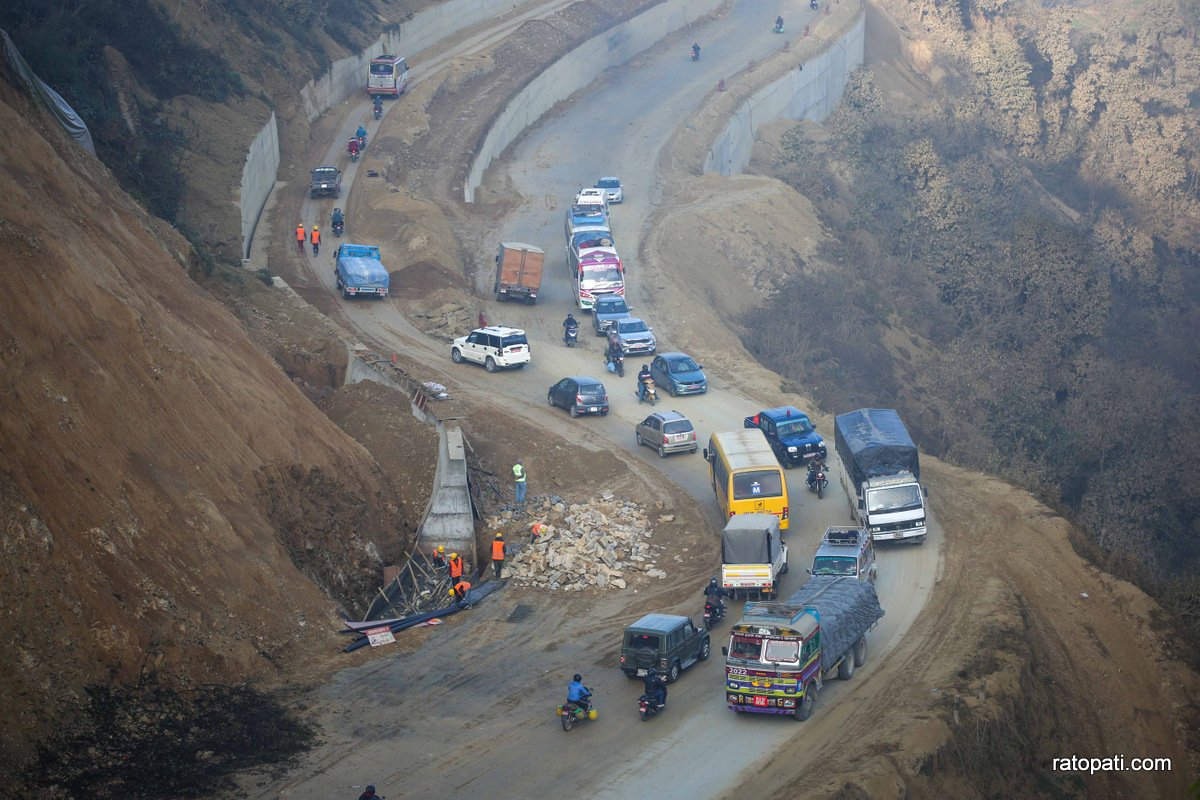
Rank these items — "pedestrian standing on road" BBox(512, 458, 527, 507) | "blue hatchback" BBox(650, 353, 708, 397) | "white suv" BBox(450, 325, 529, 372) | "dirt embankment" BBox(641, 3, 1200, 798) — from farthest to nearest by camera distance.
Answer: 1. "white suv" BBox(450, 325, 529, 372)
2. "blue hatchback" BBox(650, 353, 708, 397)
3. "pedestrian standing on road" BBox(512, 458, 527, 507)
4. "dirt embankment" BBox(641, 3, 1200, 798)

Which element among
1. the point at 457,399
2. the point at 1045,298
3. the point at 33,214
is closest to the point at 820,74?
the point at 1045,298

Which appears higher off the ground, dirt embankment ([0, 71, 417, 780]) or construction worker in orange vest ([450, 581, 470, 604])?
dirt embankment ([0, 71, 417, 780])

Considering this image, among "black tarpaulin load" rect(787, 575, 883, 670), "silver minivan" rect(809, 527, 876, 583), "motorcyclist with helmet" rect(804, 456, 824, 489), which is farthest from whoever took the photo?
"motorcyclist with helmet" rect(804, 456, 824, 489)

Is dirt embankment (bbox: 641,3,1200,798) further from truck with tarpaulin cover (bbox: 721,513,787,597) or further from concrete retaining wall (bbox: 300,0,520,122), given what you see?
concrete retaining wall (bbox: 300,0,520,122)

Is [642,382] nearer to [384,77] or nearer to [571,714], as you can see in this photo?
[571,714]

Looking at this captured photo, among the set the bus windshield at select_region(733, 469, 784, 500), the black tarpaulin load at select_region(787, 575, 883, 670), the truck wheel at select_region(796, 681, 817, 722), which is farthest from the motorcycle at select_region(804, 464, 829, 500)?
the truck wheel at select_region(796, 681, 817, 722)

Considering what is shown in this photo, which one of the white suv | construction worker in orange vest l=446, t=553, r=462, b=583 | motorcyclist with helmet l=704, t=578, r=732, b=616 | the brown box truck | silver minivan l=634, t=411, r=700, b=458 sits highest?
the brown box truck

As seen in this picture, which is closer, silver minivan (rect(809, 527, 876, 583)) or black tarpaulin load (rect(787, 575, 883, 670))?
black tarpaulin load (rect(787, 575, 883, 670))

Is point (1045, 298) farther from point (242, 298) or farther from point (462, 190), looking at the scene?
point (242, 298)
